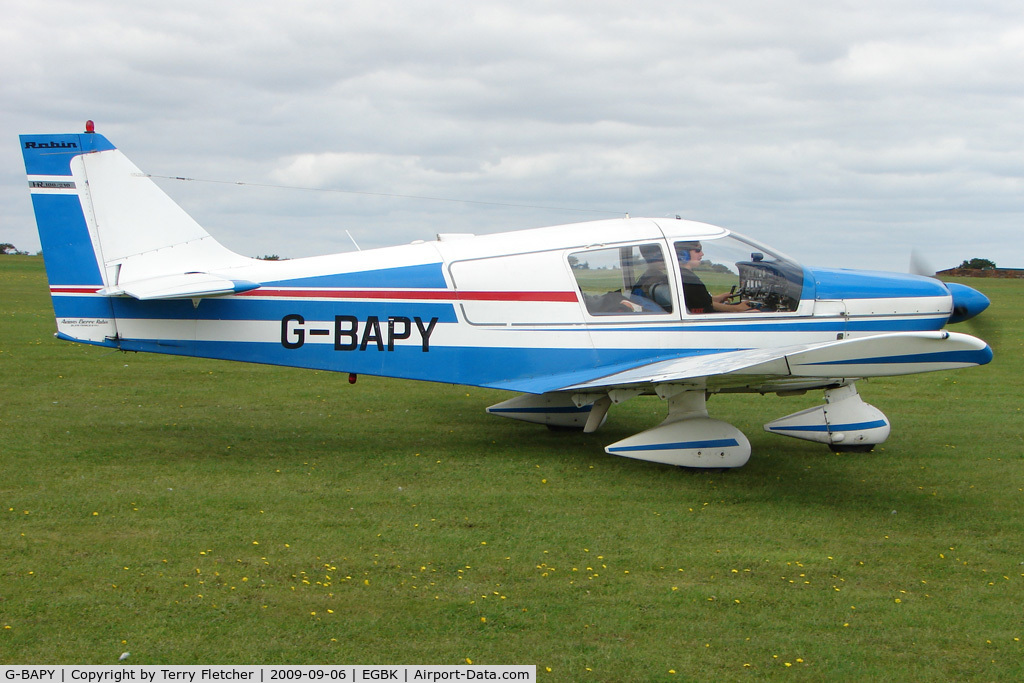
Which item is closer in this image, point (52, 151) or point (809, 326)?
point (52, 151)

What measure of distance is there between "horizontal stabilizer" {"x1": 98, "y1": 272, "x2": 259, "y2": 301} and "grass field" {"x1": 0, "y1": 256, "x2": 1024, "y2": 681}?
1.54 m

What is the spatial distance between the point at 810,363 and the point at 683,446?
1.54m

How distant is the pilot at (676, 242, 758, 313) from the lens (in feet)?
27.3

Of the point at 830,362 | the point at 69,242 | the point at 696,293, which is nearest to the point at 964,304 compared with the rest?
the point at 830,362

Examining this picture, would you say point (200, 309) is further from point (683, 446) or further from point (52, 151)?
point (683, 446)

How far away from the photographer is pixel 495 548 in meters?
5.82

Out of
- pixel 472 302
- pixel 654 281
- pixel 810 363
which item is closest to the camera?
pixel 810 363

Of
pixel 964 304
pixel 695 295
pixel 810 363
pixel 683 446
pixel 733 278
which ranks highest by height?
pixel 733 278

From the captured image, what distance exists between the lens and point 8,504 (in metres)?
6.39

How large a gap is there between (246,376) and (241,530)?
7.91m

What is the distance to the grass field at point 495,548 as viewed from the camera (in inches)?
172

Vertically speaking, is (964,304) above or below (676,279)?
below

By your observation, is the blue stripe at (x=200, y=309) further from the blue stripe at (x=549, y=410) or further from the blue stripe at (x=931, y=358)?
the blue stripe at (x=931, y=358)

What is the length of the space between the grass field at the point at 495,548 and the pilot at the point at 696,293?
1618 millimetres
